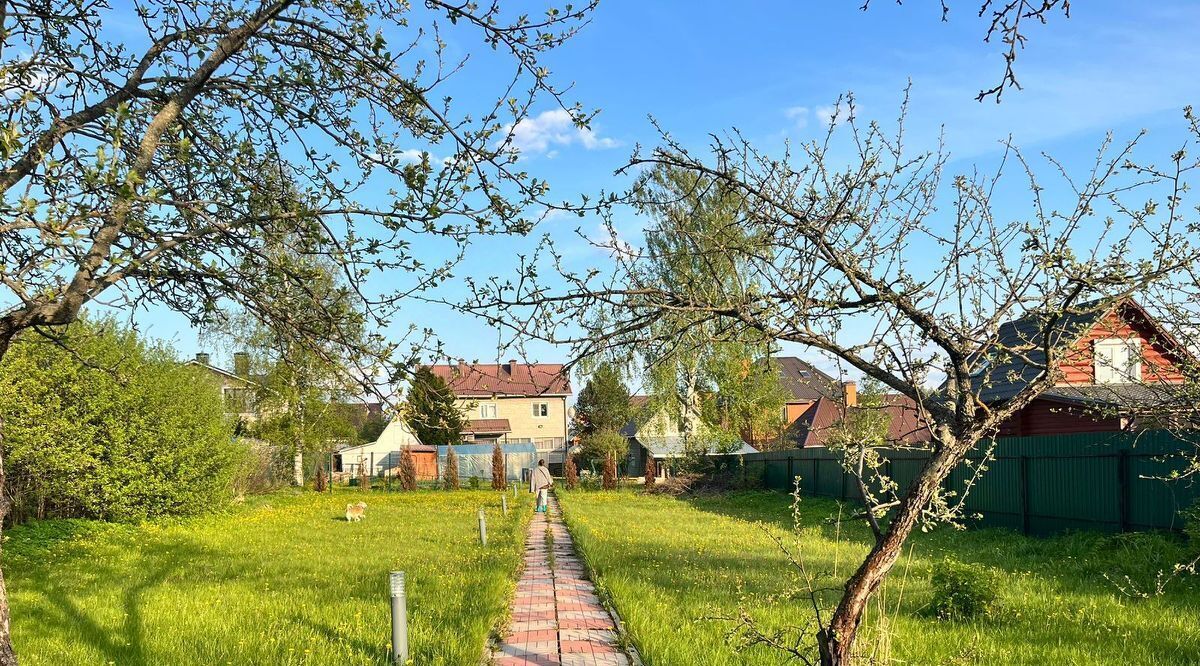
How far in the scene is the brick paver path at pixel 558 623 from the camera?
5.91m

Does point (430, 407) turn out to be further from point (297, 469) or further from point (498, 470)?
point (297, 469)

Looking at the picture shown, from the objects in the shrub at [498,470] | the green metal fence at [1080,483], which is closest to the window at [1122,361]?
the green metal fence at [1080,483]

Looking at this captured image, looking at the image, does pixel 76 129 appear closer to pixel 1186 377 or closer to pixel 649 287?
pixel 649 287

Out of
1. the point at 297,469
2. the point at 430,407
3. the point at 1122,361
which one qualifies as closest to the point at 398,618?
the point at 430,407

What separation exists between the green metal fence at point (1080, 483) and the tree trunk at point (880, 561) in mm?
6018

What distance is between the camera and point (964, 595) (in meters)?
7.03

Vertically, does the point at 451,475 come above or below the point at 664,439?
below

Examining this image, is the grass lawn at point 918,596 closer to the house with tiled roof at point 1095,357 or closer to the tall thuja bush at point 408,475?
the house with tiled roof at point 1095,357

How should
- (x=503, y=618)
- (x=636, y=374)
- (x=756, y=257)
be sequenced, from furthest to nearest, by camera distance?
(x=503, y=618), (x=636, y=374), (x=756, y=257)

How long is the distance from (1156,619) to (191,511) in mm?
16598

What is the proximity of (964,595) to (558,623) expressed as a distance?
3359mm

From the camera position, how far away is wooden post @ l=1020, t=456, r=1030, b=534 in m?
14.2

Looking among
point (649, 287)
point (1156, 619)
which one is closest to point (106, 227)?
point (649, 287)

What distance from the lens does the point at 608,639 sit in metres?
6.46
